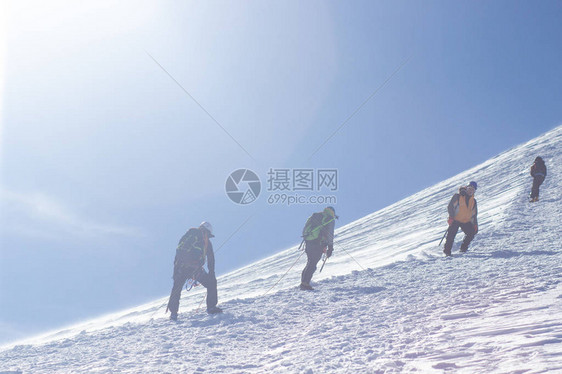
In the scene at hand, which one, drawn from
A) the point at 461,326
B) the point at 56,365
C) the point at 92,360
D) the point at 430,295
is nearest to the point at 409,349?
the point at 461,326

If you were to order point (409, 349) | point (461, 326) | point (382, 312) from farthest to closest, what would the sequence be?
point (382, 312) → point (461, 326) → point (409, 349)

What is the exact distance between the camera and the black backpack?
7.89m

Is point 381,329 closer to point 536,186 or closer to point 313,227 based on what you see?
point 313,227

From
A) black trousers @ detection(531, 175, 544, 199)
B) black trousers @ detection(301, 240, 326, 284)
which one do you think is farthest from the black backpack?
black trousers @ detection(531, 175, 544, 199)

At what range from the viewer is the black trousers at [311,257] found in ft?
28.9

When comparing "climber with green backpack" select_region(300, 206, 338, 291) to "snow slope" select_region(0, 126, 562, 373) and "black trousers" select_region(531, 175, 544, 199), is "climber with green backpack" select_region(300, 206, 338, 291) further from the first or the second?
"black trousers" select_region(531, 175, 544, 199)

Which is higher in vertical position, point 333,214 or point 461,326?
point 333,214

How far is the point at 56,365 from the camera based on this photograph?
209 inches

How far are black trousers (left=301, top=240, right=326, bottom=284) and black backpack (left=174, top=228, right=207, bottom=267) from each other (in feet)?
7.29

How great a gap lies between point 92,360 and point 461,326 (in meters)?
4.53

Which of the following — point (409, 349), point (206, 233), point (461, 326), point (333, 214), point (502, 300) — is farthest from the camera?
point (333, 214)

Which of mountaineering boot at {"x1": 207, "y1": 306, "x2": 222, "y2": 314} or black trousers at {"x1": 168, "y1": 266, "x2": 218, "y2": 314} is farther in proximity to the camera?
black trousers at {"x1": 168, "y1": 266, "x2": 218, "y2": 314}

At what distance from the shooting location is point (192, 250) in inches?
311

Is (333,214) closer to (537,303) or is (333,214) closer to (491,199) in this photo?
(537,303)
